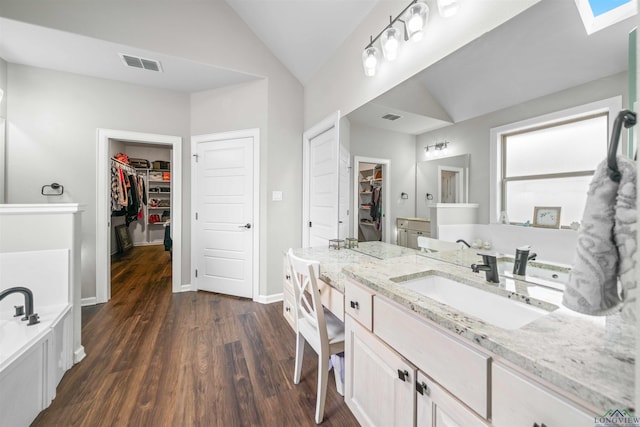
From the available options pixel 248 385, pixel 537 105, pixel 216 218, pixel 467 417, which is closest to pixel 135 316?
pixel 216 218

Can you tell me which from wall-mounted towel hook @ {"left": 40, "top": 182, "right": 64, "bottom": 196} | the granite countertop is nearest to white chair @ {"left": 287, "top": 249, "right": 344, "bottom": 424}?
the granite countertop

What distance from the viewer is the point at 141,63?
2578 millimetres

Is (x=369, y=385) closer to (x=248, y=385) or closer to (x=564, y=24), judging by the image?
(x=248, y=385)

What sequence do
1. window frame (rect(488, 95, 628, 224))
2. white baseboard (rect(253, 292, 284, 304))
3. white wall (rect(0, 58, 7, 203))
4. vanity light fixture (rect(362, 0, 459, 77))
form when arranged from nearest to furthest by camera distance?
window frame (rect(488, 95, 628, 224)), vanity light fixture (rect(362, 0, 459, 77)), white wall (rect(0, 58, 7, 203)), white baseboard (rect(253, 292, 284, 304))

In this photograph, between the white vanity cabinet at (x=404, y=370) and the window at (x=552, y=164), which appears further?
the window at (x=552, y=164)

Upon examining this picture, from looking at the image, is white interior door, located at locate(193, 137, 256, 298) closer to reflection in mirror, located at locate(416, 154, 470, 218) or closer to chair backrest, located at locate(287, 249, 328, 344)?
chair backrest, located at locate(287, 249, 328, 344)

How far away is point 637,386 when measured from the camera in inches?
15.8

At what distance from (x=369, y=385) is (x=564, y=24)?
62.1 inches

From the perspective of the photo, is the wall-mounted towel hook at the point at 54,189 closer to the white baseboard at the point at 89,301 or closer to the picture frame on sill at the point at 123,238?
the white baseboard at the point at 89,301

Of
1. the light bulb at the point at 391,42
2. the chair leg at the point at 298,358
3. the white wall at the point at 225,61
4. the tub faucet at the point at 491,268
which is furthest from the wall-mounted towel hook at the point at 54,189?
the tub faucet at the point at 491,268

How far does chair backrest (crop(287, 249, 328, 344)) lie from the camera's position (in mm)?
1284

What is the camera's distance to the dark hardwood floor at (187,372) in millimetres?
1349

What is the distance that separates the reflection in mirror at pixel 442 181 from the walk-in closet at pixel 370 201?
319 mm

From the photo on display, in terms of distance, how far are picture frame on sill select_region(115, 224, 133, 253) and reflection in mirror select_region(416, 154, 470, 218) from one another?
235 inches
